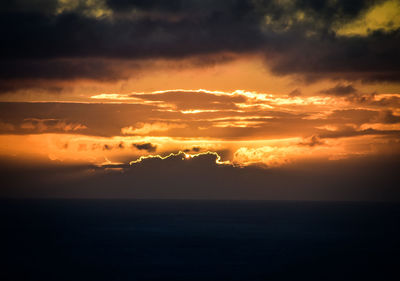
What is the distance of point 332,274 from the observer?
Answer: 76.0 metres

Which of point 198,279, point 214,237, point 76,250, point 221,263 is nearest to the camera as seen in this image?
point 198,279

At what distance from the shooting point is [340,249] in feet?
339

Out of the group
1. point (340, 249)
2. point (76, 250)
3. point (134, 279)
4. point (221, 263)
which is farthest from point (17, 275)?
point (340, 249)

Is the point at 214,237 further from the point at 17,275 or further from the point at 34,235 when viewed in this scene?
the point at 17,275

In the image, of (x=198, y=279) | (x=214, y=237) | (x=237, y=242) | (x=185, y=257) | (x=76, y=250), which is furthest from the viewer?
(x=214, y=237)

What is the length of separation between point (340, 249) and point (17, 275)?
68462 millimetres

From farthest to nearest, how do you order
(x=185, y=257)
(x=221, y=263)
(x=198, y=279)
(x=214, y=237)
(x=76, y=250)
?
(x=214, y=237)
(x=76, y=250)
(x=185, y=257)
(x=221, y=263)
(x=198, y=279)

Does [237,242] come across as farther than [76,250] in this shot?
Yes

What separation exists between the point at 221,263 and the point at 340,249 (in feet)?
110

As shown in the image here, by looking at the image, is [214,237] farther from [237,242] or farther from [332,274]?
[332,274]

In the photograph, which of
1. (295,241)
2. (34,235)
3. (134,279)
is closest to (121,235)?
(34,235)

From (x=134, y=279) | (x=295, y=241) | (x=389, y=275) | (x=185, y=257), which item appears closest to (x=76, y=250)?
(x=185, y=257)

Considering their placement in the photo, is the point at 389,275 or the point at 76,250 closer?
the point at 389,275

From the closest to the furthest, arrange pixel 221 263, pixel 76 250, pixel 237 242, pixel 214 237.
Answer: pixel 221 263
pixel 76 250
pixel 237 242
pixel 214 237
